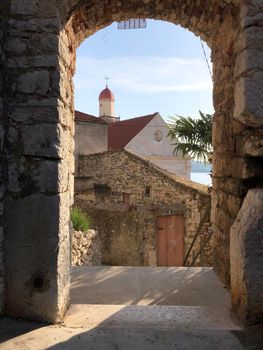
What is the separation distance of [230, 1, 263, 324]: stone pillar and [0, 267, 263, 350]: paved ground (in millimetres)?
183

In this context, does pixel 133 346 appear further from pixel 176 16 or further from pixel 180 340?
pixel 176 16

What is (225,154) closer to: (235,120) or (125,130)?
(235,120)

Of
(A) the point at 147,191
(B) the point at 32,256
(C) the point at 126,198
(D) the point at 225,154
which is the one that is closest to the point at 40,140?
(B) the point at 32,256

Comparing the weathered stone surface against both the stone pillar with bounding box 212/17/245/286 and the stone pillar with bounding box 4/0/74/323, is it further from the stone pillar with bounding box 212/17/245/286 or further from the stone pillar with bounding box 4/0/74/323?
the stone pillar with bounding box 4/0/74/323

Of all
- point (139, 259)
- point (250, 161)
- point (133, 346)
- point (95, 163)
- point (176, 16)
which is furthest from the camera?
point (95, 163)

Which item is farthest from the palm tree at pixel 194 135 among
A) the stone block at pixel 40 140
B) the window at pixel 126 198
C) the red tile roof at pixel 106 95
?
the red tile roof at pixel 106 95

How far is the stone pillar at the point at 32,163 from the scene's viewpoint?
204 cm

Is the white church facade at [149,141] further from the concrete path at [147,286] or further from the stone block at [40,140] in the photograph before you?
→ the stone block at [40,140]

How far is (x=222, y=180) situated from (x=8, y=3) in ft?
7.20

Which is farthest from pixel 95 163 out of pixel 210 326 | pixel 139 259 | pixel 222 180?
pixel 210 326

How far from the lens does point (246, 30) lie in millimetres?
2098

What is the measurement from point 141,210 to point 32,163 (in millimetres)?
9699

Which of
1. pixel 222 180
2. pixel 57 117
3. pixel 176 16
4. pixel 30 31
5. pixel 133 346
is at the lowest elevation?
pixel 133 346

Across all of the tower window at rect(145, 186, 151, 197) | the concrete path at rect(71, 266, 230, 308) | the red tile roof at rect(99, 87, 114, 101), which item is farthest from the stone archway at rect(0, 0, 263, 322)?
the red tile roof at rect(99, 87, 114, 101)
